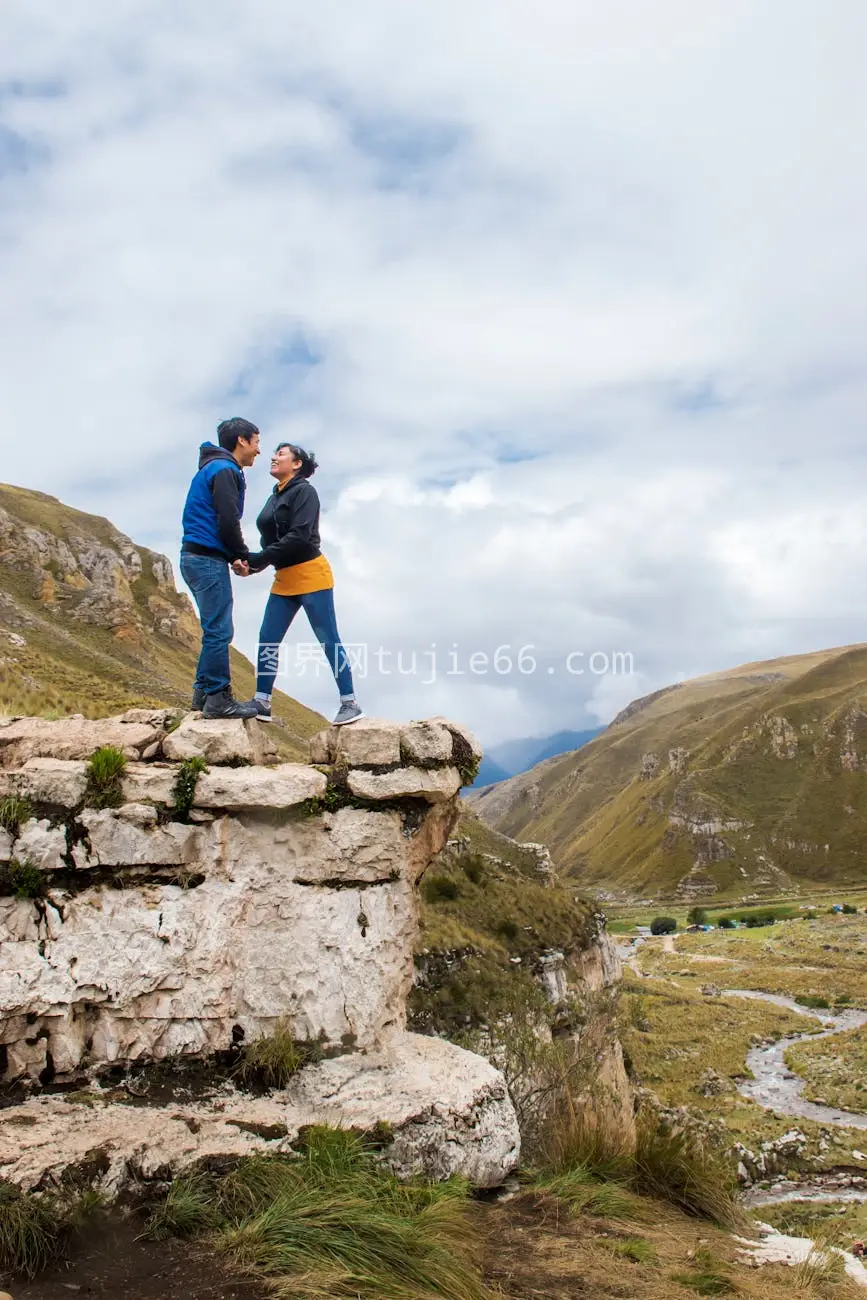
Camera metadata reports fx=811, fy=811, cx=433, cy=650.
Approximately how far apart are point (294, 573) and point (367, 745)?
2.21 metres

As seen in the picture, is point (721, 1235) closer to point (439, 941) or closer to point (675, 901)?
point (439, 941)

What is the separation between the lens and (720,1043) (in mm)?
53375

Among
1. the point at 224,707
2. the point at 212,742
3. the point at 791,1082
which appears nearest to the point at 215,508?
the point at 224,707

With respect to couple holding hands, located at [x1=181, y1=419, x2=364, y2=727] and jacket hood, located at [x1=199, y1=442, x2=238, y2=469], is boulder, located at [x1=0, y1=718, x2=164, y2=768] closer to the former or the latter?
couple holding hands, located at [x1=181, y1=419, x2=364, y2=727]

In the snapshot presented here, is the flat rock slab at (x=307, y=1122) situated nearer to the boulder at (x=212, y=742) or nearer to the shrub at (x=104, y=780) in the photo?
the shrub at (x=104, y=780)

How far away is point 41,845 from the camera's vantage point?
25.9 feet

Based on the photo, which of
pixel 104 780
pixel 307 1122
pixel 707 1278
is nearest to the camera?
pixel 707 1278

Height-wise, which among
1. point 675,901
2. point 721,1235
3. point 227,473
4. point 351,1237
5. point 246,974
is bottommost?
point 675,901

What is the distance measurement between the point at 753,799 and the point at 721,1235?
202034mm

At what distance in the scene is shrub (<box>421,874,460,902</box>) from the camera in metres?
33.5

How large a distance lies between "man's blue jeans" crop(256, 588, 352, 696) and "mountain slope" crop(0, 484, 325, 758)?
21591 millimetres

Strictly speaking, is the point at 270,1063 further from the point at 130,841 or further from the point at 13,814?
the point at 13,814

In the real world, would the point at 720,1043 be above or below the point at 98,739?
below

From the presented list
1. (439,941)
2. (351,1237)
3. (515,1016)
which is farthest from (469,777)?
(439,941)
